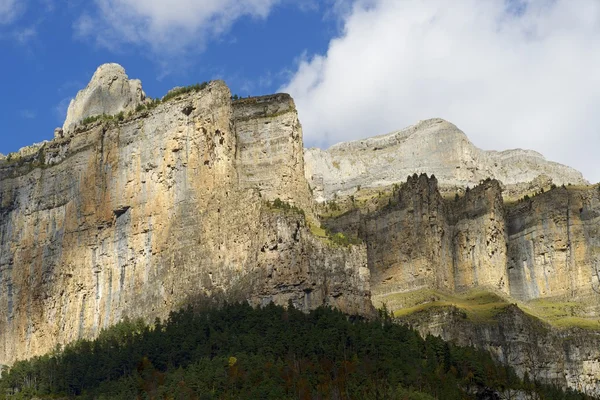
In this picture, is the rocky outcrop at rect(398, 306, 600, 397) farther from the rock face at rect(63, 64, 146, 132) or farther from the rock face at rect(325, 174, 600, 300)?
the rock face at rect(63, 64, 146, 132)

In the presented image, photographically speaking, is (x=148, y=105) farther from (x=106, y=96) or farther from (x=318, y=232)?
(x=318, y=232)

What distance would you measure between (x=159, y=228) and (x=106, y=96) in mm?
27225

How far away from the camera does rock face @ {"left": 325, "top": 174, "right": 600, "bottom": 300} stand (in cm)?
18625

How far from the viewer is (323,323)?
498 feet

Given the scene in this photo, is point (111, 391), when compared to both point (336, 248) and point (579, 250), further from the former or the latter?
point (579, 250)

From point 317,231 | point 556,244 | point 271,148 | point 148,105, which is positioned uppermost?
point 148,105

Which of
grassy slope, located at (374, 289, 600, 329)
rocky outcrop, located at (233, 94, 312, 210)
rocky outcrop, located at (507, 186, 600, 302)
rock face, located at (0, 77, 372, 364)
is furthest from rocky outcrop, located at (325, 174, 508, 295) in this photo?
rock face, located at (0, 77, 372, 364)

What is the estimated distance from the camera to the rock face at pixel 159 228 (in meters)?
160

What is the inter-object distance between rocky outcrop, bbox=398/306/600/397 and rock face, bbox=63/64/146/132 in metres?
43.1

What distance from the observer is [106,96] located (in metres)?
191

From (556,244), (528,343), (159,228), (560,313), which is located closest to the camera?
(159,228)

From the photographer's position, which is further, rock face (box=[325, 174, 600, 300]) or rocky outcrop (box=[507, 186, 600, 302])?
rocky outcrop (box=[507, 186, 600, 302])

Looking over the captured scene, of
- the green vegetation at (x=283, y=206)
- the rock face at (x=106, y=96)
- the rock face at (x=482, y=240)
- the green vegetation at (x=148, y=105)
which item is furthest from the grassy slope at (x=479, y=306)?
the rock face at (x=106, y=96)

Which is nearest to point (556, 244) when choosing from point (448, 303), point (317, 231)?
point (448, 303)
